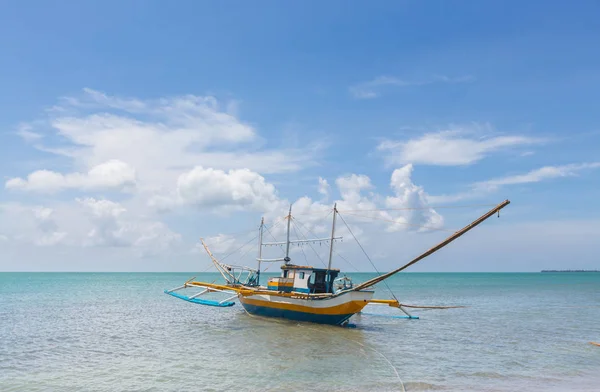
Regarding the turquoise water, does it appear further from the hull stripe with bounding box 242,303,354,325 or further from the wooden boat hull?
the wooden boat hull

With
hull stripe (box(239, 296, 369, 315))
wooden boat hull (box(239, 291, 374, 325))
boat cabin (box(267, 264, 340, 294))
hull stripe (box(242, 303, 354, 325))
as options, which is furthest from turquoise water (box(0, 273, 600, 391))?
boat cabin (box(267, 264, 340, 294))

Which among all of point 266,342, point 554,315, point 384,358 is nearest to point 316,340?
point 266,342

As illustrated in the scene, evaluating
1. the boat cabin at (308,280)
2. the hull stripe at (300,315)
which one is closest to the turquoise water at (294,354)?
the hull stripe at (300,315)

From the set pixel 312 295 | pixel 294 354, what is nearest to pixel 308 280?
pixel 312 295

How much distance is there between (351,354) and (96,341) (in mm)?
15010

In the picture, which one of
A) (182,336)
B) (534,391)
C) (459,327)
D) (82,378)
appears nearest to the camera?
(534,391)

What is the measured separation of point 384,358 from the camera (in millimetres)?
22062

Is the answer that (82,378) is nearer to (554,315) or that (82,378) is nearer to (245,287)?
(245,287)

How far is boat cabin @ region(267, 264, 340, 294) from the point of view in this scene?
1284 inches

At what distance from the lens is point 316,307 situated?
103 feet

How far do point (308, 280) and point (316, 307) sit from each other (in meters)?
2.28

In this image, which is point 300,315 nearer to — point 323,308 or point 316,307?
point 316,307

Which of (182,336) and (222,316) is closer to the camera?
(182,336)

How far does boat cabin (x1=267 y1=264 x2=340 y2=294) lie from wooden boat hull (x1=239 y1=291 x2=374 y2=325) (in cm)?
102
